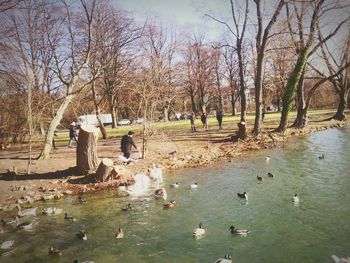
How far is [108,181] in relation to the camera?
17125mm

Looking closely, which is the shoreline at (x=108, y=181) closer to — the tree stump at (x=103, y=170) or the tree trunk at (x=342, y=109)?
the tree stump at (x=103, y=170)

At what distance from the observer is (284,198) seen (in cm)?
1271

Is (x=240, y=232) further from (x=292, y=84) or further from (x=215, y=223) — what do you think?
(x=292, y=84)

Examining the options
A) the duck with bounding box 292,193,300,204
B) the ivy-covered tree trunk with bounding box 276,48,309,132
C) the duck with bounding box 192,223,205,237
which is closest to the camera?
the duck with bounding box 192,223,205,237

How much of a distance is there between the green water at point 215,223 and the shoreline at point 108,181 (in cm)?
111

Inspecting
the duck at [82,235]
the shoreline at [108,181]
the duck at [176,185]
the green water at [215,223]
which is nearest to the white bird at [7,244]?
the green water at [215,223]

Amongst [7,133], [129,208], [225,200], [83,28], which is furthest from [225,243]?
[7,133]

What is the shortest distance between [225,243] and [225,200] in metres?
3.95

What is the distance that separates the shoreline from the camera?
15828mm

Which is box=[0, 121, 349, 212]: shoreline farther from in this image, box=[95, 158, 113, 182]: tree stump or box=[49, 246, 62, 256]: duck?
box=[49, 246, 62, 256]: duck

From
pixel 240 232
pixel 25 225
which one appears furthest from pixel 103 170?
pixel 240 232

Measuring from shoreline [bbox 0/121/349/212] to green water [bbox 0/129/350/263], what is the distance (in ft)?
3.64

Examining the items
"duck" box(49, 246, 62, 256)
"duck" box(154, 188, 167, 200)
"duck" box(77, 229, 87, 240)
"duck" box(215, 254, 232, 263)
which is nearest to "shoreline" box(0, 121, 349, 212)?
"duck" box(154, 188, 167, 200)

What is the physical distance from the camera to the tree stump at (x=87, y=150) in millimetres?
17938
